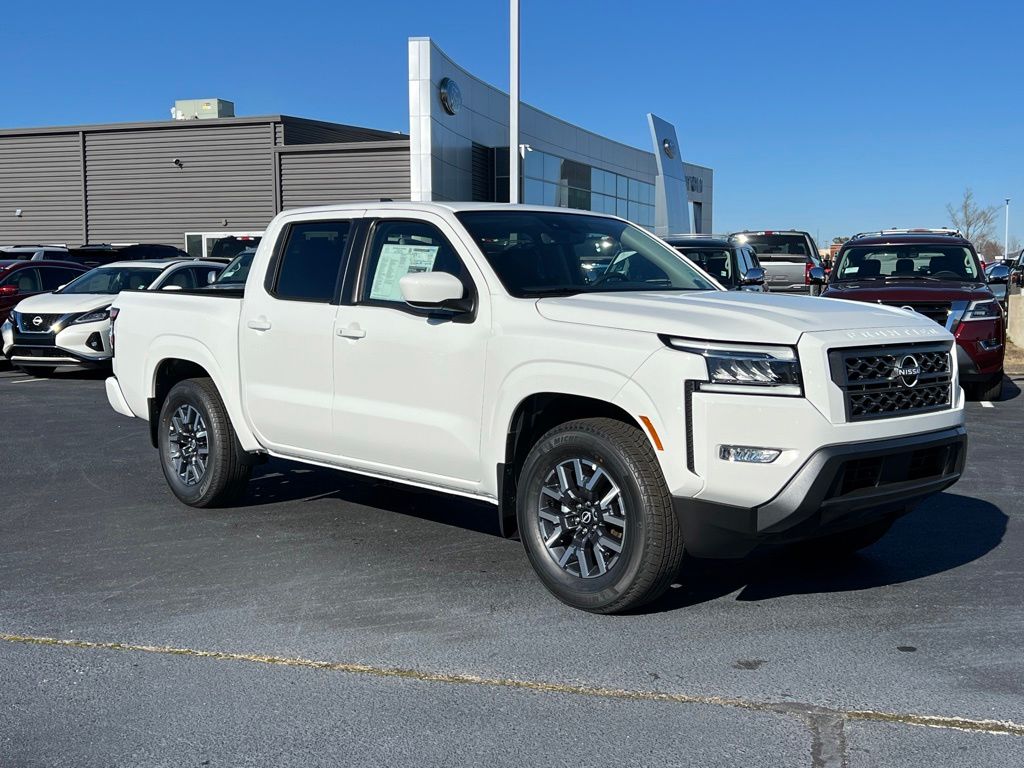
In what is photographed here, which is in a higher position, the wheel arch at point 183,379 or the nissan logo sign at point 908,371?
the nissan logo sign at point 908,371

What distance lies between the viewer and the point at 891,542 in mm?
6492

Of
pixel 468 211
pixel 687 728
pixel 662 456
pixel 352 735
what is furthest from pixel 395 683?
pixel 468 211

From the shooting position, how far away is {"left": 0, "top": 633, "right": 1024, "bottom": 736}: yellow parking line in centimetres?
394

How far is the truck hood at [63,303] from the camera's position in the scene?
1639 cm

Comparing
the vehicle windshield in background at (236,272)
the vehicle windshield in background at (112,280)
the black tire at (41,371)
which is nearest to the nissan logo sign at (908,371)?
the vehicle windshield in background at (236,272)

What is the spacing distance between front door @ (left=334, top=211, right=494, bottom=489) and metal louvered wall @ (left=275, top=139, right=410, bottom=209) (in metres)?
28.2

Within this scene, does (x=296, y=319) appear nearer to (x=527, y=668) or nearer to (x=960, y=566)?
(x=527, y=668)

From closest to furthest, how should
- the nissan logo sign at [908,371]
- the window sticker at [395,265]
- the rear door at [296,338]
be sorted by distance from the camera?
the nissan logo sign at [908,371], the window sticker at [395,265], the rear door at [296,338]

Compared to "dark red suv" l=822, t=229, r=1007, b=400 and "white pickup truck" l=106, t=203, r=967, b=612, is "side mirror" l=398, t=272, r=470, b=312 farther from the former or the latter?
"dark red suv" l=822, t=229, r=1007, b=400

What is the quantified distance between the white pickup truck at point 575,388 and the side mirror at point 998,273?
305 inches

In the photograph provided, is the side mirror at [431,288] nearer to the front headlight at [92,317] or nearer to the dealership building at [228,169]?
the front headlight at [92,317]

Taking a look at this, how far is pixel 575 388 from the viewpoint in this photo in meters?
5.12

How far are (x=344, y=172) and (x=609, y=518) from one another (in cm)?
3208

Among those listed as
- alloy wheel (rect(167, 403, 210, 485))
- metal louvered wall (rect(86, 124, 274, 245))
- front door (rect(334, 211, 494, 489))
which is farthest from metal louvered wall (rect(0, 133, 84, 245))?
front door (rect(334, 211, 494, 489))
